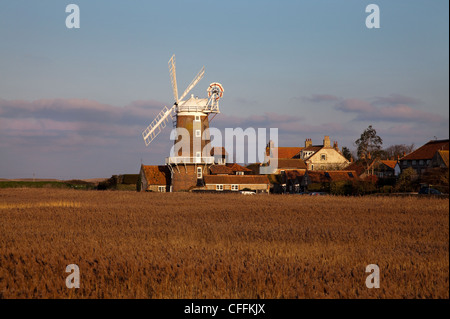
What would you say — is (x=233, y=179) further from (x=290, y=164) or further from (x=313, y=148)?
(x=313, y=148)

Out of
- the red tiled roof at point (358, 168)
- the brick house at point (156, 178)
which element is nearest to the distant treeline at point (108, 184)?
the brick house at point (156, 178)

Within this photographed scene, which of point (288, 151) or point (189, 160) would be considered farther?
point (288, 151)

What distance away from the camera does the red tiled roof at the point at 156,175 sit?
235 feet

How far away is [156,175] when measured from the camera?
7244cm

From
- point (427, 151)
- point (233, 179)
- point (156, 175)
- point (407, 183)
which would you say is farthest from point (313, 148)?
point (407, 183)

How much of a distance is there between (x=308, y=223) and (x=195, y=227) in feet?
16.2

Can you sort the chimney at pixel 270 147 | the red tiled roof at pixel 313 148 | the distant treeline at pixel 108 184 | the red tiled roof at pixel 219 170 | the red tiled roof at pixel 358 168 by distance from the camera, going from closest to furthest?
the red tiled roof at pixel 219 170, the distant treeline at pixel 108 184, the red tiled roof at pixel 358 168, the red tiled roof at pixel 313 148, the chimney at pixel 270 147

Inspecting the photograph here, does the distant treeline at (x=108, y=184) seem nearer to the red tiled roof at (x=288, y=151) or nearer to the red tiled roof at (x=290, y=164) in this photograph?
the red tiled roof at (x=290, y=164)

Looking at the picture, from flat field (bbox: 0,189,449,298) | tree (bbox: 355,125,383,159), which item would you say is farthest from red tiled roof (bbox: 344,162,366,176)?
flat field (bbox: 0,189,449,298)

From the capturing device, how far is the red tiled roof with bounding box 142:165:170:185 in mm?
71625

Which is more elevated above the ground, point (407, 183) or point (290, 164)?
point (290, 164)
